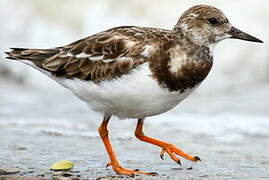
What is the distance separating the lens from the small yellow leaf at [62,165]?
5.26 meters

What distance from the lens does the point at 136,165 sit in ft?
18.7

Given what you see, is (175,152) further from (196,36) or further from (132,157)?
(196,36)

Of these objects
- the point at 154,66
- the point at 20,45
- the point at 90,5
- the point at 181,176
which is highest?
the point at 90,5

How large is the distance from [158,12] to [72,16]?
61.0 inches

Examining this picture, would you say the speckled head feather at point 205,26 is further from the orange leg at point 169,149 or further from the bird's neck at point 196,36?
the orange leg at point 169,149

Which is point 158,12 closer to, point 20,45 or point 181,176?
point 20,45

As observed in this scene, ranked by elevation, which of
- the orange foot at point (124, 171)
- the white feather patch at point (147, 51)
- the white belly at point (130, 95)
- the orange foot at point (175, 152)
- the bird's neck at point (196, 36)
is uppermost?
the bird's neck at point (196, 36)

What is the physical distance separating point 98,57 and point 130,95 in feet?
1.73

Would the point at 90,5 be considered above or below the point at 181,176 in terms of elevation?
above

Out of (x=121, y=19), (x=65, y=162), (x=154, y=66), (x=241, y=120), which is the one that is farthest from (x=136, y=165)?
(x=121, y=19)

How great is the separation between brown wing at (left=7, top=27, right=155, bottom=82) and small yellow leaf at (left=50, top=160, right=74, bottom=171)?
2.31ft

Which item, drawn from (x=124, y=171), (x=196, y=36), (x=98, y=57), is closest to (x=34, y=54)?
(x=98, y=57)

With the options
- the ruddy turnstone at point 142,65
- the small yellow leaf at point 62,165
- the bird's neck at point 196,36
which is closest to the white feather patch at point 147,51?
A: the ruddy turnstone at point 142,65

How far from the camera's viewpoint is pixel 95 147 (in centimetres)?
657
